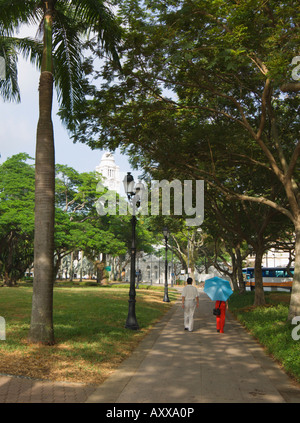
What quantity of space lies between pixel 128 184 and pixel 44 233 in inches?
188

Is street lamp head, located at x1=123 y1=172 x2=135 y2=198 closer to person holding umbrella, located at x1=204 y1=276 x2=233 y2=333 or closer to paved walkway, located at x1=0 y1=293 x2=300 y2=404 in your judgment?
person holding umbrella, located at x1=204 y1=276 x2=233 y2=333

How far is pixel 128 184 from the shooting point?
13.6 metres

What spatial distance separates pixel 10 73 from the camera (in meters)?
12.4

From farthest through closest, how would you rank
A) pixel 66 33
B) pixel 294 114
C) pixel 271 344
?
pixel 294 114, pixel 66 33, pixel 271 344

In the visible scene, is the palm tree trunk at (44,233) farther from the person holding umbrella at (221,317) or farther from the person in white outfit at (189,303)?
the person holding umbrella at (221,317)

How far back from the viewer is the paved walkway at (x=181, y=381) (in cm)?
578

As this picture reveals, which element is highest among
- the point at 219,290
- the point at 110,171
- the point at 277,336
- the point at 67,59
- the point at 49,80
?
the point at 110,171

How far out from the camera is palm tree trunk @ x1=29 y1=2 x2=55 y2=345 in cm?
916

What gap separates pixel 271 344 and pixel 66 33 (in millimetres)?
9484

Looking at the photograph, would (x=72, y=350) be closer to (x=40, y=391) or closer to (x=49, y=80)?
(x=40, y=391)

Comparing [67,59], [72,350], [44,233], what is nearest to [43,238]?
[44,233]
